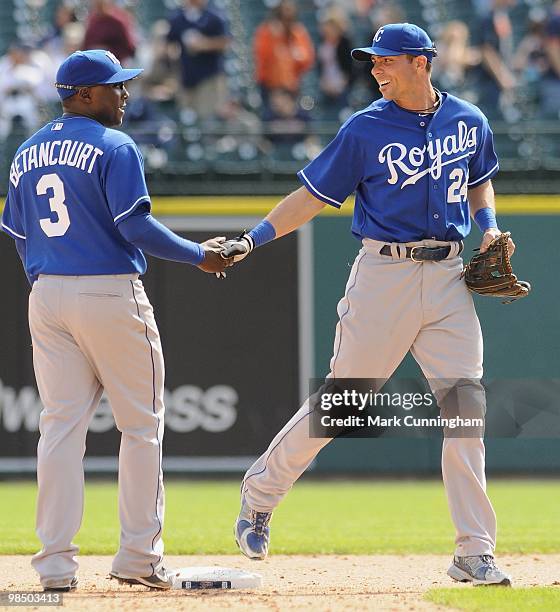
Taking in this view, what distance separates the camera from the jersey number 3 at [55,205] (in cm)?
467

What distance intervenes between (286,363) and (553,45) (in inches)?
171

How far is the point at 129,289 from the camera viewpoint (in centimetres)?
472

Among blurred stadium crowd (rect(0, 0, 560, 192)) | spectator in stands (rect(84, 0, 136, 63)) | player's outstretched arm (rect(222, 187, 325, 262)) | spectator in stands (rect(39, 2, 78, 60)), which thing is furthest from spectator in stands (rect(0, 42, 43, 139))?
player's outstretched arm (rect(222, 187, 325, 262))

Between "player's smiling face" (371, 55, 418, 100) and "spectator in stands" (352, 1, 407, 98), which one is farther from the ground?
"spectator in stands" (352, 1, 407, 98)

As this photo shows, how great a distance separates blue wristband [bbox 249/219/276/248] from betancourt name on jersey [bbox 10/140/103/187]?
873 millimetres

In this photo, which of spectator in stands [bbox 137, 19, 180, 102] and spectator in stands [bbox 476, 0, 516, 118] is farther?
spectator in stands [bbox 476, 0, 516, 118]

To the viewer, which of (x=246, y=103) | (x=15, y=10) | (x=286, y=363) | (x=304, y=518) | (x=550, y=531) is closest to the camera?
(x=550, y=531)

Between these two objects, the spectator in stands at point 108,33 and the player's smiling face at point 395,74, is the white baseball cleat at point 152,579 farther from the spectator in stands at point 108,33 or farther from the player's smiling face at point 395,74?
the spectator in stands at point 108,33

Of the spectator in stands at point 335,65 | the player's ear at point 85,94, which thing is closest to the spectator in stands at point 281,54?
the spectator in stands at point 335,65

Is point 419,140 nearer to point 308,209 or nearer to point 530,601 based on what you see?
point 308,209

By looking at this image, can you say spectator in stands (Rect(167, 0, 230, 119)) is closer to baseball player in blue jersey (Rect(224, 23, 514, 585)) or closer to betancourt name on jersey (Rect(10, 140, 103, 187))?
baseball player in blue jersey (Rect(224, 23, 514, 585))

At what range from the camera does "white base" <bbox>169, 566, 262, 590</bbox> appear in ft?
15.8

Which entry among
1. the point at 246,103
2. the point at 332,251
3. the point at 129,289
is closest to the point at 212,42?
the point at 246,103

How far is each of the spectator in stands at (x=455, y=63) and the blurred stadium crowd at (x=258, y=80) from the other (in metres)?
0.01
